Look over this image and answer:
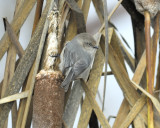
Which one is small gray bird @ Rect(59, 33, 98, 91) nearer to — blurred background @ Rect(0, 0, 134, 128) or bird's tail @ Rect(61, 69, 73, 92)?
bird's tail @ Rect(61, 69, 73, 92)

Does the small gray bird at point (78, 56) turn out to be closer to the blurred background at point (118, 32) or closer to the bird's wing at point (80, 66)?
the bird's wing at point (80, 66)

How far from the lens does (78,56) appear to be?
2.48 feet

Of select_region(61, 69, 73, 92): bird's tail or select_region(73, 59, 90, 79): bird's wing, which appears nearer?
select_region(61, 69, 73, 92): bird's tail

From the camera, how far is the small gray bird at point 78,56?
2.35ft

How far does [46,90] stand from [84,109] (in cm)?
22

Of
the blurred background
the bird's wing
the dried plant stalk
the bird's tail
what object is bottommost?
the dried plant stalk

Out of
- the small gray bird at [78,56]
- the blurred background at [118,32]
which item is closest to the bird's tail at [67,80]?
the small gray bird at [78,56]

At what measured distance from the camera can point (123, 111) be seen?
792mm

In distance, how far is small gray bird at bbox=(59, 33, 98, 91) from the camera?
0.72 metres

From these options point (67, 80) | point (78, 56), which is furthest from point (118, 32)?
point (67, 80)

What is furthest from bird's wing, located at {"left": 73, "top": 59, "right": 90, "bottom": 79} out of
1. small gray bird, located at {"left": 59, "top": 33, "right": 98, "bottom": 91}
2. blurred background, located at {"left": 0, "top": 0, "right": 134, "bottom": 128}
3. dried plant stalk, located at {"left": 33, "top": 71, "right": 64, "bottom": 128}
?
blurred background, located at {"left": 0, "top": 0, "right": 134, "bottom": 128}

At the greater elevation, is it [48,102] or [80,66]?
[80,66]

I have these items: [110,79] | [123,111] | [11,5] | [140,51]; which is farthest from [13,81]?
[110,79]

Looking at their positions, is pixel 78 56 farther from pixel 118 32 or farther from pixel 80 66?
pixel 118 32
